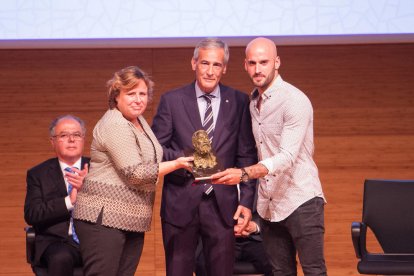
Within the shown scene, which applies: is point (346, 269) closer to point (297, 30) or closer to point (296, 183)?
point (297, 30)

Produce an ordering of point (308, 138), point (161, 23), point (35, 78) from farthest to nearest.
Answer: point (35, 78) → point (161, 23) → point (308, 138)

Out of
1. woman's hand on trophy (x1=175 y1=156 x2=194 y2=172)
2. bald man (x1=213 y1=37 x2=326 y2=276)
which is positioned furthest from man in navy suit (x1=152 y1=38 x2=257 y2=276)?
woman's hand on trophy (x1=175 y1=156 x2=194 y2=172)

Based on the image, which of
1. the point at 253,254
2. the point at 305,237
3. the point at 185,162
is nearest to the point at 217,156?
the point at 185,162

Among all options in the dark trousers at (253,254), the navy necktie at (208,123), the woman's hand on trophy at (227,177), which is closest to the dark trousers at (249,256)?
the dark trousers at (253,254)

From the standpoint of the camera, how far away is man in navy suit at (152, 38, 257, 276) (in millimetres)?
3449

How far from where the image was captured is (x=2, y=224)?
530cm

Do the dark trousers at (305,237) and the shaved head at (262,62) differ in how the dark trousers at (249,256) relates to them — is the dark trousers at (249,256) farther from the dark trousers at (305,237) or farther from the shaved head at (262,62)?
the shaved head at (262,62)

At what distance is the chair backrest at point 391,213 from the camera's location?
4.29 meters

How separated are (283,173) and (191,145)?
473 mm

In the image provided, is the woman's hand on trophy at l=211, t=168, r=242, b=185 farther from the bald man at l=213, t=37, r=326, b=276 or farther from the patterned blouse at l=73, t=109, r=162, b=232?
the patterned blouse at l=73, t=109, r=162, b=232

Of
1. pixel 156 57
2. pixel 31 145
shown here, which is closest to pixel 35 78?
pixel 31 145

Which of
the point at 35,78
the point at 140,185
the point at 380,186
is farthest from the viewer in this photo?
the point at 35,78

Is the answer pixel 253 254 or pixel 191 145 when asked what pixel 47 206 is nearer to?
pixel 191 145

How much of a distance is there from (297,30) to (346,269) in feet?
6.28
